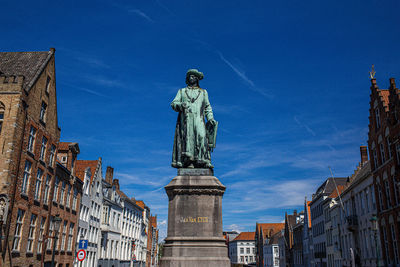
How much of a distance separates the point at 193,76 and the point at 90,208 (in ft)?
130

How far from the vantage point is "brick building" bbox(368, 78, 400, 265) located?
31.4 meters

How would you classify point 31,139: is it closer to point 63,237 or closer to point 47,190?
point 47,190

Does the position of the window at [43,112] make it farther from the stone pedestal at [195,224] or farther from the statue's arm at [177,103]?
the stone pedestal at [195,224]

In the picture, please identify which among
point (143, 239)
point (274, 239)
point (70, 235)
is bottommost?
point (70, 235)

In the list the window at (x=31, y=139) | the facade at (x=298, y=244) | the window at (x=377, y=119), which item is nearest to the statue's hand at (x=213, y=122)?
the window at (x=31, y=139)

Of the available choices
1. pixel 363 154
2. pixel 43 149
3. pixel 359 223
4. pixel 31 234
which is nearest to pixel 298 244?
pixel 363 154

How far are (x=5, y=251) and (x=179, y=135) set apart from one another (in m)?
19.7

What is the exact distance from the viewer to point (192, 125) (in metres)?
13.1

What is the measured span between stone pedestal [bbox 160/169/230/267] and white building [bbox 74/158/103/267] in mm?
36558

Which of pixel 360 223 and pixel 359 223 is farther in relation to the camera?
pixel 359 223

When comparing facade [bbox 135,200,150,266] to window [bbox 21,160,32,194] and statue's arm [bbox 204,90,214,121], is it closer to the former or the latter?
window [bbox 21,160,32,194]

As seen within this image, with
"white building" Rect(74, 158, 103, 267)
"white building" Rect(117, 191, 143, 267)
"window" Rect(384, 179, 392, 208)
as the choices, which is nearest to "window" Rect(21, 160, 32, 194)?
"white building" Rect(74, 158, 103, 267)

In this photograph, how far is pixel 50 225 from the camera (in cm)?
Result: 3550

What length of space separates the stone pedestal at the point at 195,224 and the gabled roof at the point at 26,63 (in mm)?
23333
